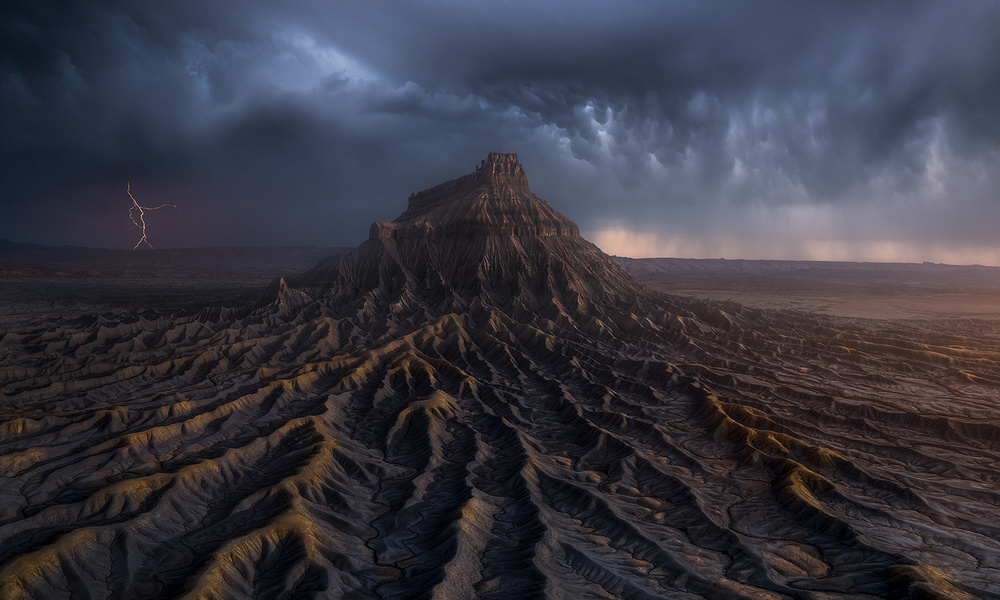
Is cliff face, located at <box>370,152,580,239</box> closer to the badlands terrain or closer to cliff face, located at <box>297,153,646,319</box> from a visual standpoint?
cliff face, located at <box>297,153,646,319</box>

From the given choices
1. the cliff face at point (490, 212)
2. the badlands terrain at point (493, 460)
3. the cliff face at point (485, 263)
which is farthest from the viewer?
the cliff face at point (490, 212)

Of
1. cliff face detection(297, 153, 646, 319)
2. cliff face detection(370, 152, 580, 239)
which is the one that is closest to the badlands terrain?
cliff face detection(297, 153, 646, 319)

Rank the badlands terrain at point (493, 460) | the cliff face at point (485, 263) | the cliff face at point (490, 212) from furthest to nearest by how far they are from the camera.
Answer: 1. the cliff face at point (490, 212)
2. the cliff face at point (485, 263)
3. the badlands terrain at point (493, 460)

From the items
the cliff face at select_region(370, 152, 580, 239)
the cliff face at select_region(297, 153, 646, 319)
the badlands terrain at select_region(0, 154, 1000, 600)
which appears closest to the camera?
the badlands terrain at select_region(0, 154, 1000, 600)

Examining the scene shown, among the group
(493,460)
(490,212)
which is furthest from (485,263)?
(493,460)

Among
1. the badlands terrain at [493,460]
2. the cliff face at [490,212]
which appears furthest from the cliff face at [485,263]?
the badlands terrain at [493,460]

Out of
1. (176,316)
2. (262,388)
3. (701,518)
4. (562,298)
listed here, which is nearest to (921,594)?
(701,518)

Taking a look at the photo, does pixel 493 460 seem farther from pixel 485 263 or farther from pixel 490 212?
pixel 490 212

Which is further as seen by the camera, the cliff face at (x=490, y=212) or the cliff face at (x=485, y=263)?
the cliff face at (x=490, y=212)

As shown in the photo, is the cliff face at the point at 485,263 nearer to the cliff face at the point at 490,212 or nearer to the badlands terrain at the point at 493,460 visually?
the cliff face at the point at 490,212
